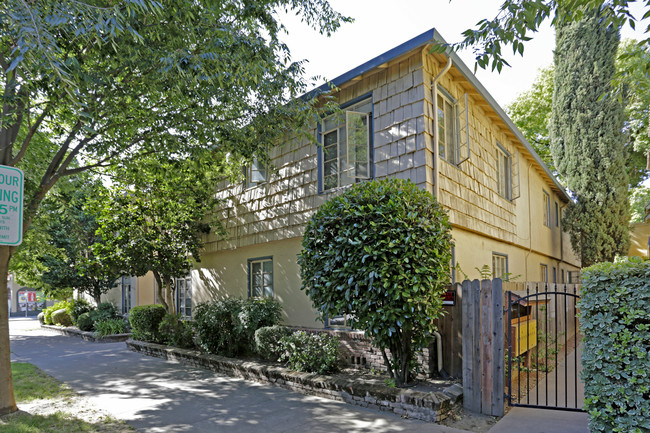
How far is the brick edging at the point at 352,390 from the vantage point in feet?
18.9

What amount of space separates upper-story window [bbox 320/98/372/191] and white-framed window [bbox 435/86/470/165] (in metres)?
1.42

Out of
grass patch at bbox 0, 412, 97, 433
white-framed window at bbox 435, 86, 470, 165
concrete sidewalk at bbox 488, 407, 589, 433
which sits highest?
white-framed window at bbox 435, 86, 470, 165

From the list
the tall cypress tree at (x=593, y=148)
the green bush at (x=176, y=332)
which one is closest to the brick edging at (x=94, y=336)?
the green bush at (x=176, y=332)

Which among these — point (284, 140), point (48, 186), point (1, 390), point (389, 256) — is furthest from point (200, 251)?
point (389, 256)

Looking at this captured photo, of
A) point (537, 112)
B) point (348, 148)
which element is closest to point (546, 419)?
point (348, 148)

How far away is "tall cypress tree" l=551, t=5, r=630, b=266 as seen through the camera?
17.3 meters

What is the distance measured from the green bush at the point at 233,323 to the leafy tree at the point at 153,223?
319 centimetres

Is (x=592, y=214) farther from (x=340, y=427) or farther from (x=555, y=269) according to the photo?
(x=340, y=427)

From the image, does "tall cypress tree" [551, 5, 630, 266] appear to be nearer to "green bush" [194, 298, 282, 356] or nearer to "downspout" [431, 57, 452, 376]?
"downspout" [431, 57, 452, 376]

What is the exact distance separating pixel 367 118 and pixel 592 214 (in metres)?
12.9

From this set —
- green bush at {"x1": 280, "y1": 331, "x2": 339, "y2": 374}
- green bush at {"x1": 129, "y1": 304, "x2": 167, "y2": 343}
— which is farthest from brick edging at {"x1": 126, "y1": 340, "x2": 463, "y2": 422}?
green bush at {"x1": 129, "y1": 304, "x2": 167, "y2": 343}

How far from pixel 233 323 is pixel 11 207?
598 cm

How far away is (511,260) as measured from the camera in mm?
12836

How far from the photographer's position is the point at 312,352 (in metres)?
7.75
